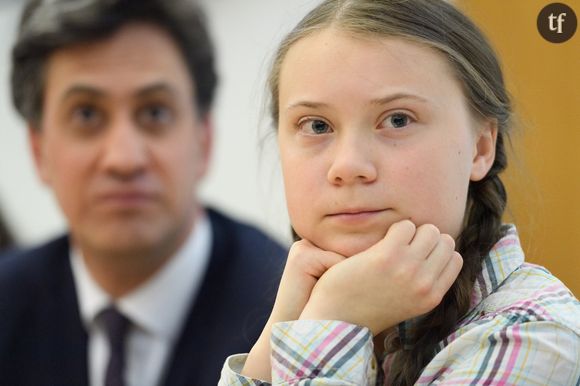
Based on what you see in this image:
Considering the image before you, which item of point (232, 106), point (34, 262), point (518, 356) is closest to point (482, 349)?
point (518, 356)

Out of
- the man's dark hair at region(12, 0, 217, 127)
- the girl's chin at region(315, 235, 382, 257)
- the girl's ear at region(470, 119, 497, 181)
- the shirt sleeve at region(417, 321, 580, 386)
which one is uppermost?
the man's dark hair at region(12, 0, 217, 127)

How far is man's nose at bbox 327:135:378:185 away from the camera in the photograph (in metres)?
0.69

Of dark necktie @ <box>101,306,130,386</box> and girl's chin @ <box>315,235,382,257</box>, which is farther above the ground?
girl's chin @ <box>315,235,382,257</box>

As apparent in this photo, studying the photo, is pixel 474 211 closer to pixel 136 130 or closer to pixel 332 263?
pixel 332 263

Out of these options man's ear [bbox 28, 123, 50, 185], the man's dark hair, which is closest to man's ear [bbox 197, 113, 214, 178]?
the man's dark hair

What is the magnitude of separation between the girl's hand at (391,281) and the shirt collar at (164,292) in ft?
2.37

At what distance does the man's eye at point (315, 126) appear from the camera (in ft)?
2.39

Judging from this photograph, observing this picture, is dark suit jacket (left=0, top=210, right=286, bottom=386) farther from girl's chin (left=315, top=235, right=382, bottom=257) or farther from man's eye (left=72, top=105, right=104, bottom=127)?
girl's chin (left=315, top=235, right=382, bottom=257)

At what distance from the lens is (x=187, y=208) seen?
1.52 m

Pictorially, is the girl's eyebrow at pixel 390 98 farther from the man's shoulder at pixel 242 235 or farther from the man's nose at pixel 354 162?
the man's shoulder at pixel 242 235

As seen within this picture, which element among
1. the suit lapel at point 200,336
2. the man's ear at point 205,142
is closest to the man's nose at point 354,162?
the suit lapel at point 200,336

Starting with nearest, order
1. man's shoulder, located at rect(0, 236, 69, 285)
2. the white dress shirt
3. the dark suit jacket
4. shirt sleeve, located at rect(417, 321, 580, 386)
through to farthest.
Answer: shirt sleeve, located at rect(417, 321, 580, 386) < the dark suit jacket < the white dress shirt < man's shoulder, located at rect(0, 236, 69, 285)

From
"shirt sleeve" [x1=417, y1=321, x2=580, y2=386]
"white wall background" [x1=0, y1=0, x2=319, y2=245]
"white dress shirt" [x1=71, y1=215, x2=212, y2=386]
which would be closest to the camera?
"shirt sleeve" [x1=417, y1=321, x2=580, y2=386]

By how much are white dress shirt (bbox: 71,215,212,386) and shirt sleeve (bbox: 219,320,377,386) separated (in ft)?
2.25
